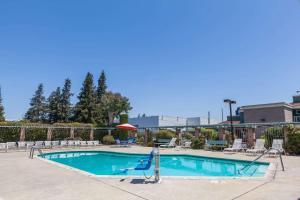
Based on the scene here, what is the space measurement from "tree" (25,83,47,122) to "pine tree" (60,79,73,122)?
20.8ft

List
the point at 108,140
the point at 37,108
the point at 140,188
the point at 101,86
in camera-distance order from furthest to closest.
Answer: the point at 37,108 → the point at 101,86 → the point at 108,140 → the point at 140,188

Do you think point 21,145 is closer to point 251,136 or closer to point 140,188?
point 140,188

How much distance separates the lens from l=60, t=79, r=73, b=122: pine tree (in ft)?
130

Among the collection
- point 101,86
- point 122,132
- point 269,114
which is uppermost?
point 101,86

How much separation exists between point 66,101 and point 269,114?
111 feet

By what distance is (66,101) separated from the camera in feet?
134

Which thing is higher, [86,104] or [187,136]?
[86,104]

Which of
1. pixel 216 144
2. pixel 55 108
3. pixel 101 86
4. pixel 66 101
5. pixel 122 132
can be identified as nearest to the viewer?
pixel 216 144

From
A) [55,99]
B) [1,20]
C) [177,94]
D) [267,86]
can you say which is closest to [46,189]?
[1,20]

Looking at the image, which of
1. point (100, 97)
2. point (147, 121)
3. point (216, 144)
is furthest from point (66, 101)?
point (216, 144)

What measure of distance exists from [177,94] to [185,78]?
14.8 feet

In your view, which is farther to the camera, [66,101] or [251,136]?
[66,101]

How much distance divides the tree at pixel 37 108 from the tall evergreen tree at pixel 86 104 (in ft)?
38.4

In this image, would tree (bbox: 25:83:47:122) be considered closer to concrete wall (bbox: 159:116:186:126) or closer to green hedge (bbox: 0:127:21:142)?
concrete wall (bbox: 159:116:186:126)
